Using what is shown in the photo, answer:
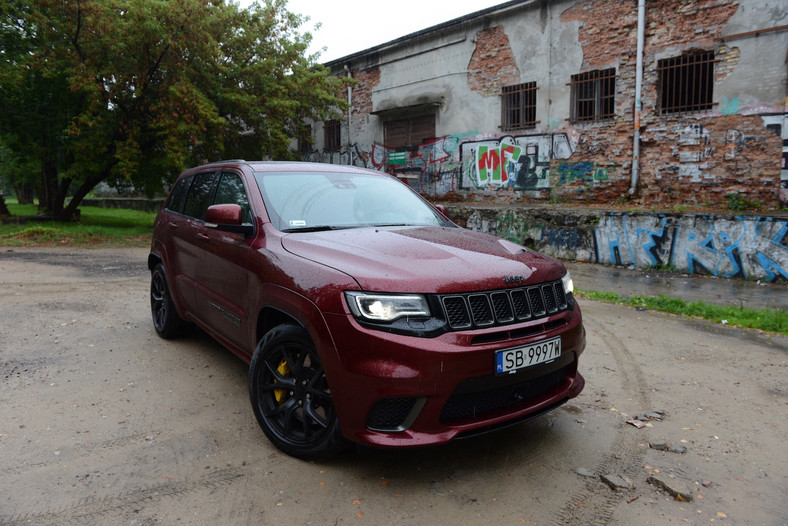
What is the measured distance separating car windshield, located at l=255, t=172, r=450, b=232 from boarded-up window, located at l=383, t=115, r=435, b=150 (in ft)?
49.2

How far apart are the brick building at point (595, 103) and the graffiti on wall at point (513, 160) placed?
0.04m

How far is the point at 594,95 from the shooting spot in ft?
47.8

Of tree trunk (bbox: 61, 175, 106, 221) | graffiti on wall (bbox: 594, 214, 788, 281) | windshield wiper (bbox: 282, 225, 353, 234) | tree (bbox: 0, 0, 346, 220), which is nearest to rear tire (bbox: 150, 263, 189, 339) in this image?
windshield wiper (bbox: 282, 225, 353, 234)

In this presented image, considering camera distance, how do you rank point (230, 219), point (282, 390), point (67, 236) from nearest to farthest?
point (282, 390) → point (230, 219) → point (67, 236)

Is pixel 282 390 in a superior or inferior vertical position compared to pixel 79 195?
inferior

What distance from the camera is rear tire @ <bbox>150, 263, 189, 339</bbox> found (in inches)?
201

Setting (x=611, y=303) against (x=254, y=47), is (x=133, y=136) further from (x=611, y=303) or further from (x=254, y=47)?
(x=611, y=303)

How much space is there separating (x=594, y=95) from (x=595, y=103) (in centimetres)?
23

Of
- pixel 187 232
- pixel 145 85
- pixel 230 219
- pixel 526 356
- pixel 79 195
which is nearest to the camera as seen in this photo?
pixel 526 356

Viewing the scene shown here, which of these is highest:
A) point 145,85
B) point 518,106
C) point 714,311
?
point 145,85

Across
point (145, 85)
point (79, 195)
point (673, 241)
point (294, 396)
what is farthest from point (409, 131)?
point (294, 396)

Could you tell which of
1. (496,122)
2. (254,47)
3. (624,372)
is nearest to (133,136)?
(254,47)

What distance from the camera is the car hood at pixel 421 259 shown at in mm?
2625

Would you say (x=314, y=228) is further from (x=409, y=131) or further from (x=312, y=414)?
(x=409, y=131)
